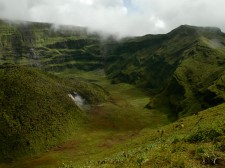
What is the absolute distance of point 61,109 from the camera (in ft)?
602

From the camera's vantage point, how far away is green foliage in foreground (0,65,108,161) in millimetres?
151250

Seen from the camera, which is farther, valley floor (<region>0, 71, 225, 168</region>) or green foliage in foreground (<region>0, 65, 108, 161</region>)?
green foliage in foreground (<region>0, 65, 108, 161</region>)

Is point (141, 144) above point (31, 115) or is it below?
below

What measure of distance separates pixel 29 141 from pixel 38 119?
17295 mm

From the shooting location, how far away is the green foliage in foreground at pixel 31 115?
496ft

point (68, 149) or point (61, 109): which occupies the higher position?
point (61, 109)

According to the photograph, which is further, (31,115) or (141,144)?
(31,115)

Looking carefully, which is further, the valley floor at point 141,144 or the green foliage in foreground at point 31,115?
the green foliage in foreground at point 31,115

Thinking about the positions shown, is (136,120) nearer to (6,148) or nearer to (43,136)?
(43,136)

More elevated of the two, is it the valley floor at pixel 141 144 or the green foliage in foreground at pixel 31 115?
the green foliage in foreground at pixel 31 115

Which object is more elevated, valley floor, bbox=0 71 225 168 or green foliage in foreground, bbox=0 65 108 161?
green foliage in foreground, bbox=0 65 108 161

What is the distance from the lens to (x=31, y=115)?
550 ft

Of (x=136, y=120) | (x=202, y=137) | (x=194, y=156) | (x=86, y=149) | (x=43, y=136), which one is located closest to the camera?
(x=194, y=156)

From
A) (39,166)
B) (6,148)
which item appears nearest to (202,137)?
(39,166)
